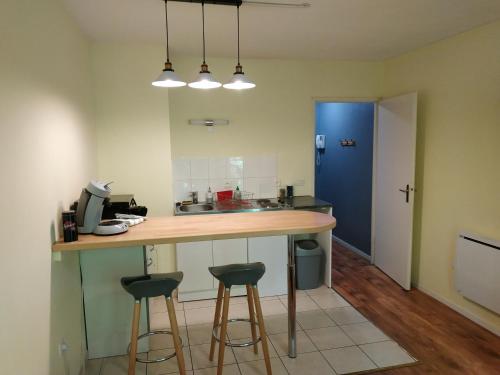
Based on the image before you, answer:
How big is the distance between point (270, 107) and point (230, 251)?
167cm

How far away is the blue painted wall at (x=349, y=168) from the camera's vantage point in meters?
4.70

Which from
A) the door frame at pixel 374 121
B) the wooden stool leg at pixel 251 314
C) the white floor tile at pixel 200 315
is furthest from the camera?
the door frame at pixel 374 121

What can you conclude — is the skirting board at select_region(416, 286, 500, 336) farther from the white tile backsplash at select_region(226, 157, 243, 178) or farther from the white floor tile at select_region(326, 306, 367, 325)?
the white tile backsplash at select_region(226, 157, 243, 178)

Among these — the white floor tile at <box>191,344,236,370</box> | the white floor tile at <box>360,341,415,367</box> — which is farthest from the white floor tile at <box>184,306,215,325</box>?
the white floor tile at <box>360,341,415,367</box>

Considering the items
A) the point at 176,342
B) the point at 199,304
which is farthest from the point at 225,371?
the point at 199,304

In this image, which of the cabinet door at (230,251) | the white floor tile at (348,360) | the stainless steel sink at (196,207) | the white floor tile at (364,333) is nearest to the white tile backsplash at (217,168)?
the stainless steel sink at (196,207)

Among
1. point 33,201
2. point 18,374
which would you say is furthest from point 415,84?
point 18,374

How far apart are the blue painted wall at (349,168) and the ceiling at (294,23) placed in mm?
1297

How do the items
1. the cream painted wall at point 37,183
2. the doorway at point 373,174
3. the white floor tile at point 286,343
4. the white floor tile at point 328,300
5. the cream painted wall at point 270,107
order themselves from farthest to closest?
the cream painted wall at point 270,107, the doorway at point 373,174, the white floor tile at point 328,300, the white floor tile at point 286,343, the cream painted wall at point 37,183

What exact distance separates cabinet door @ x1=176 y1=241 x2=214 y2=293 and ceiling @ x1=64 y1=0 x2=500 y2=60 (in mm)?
1910

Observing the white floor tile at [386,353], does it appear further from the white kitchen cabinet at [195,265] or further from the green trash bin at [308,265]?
the white kitchen cabinet at [195,265]

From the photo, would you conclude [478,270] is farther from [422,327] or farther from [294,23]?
[294,23]

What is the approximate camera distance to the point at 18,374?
1.51m

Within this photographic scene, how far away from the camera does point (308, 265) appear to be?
151 inches
